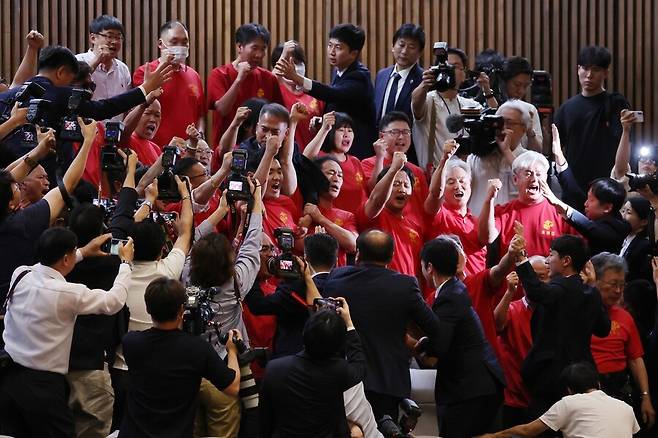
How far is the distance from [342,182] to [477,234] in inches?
30.9

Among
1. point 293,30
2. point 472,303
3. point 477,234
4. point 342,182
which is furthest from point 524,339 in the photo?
point 293,30

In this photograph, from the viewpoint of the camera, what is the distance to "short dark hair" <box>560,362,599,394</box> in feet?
17.9

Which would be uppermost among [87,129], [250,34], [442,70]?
[250,34]

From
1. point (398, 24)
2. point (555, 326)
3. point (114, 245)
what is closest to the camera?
point (114, 245)

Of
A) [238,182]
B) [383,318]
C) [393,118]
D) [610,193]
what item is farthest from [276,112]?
[610,193]

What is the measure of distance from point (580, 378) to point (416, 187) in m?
1.83

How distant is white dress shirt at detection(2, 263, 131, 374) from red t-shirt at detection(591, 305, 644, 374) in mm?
2561

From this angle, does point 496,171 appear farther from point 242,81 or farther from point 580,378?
point 580,378

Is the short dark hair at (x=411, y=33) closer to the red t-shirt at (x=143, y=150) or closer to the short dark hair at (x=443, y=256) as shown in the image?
the red t-shirt at (x=143, y=150)

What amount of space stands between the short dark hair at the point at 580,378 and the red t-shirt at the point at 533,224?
1.22 meters

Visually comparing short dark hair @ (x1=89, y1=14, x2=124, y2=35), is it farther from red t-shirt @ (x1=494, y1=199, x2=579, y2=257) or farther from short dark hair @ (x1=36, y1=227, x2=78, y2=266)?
short dark hair @ (x1=36, y1=227, x2=78, y2=266)

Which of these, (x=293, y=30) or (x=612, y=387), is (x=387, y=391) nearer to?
(x=612, y=387)

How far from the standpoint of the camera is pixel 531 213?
6.81 metres

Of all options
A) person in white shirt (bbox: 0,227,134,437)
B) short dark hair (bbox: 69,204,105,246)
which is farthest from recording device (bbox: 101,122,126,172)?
person in white shirt (bbox: 0,227,134,437)
